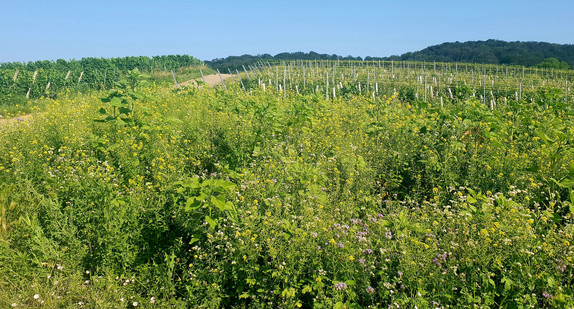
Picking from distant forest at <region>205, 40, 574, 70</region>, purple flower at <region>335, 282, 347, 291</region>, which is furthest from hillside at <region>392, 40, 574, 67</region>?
purple flower at <region>335, 282, 347, 291</region>

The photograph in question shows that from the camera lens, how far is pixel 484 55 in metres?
78.6

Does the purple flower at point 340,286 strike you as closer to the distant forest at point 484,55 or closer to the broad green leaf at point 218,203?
the broad green leaf at point 218,203

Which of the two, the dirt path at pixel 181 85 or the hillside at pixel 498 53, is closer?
the dirt path at pixel 181 85

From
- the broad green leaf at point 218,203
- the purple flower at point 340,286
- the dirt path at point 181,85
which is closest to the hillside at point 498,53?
the dirt path at point 181,85

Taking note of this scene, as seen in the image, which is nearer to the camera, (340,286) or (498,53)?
(340,286)

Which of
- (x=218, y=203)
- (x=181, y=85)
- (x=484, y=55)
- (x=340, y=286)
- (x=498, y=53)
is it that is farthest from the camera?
(x=498, y=53)

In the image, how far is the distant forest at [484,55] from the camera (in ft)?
238

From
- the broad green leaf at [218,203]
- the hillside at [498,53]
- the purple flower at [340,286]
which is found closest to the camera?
the purple flower at [340,286]

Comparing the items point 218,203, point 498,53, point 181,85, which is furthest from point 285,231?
point 498,53

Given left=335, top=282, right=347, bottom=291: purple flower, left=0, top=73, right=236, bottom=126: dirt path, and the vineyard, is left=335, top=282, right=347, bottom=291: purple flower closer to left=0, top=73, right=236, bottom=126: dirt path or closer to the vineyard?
the vineyard

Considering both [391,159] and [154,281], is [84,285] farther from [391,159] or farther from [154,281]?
[391,159]

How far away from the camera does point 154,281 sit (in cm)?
398

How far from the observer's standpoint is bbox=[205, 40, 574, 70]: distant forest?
7250 centimetres

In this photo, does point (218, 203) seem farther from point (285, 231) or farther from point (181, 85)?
point (181, 85)
